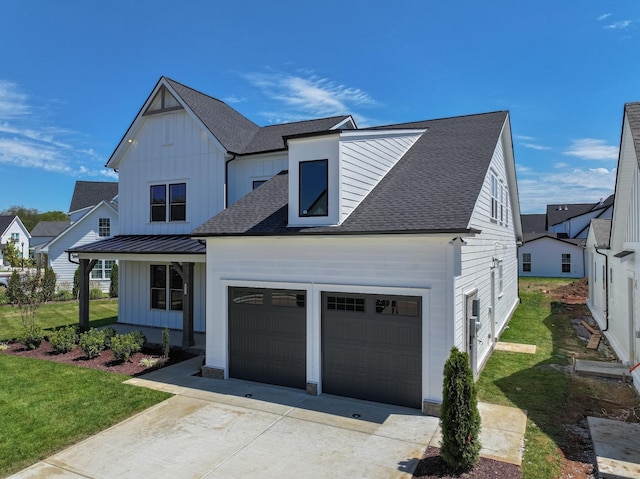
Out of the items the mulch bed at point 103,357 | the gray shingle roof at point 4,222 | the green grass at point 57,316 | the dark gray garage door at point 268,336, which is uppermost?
the gray shingle roof at point 4,222

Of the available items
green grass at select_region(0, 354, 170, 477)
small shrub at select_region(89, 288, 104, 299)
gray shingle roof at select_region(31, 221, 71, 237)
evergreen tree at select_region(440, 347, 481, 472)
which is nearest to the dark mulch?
evergreen tree at select_region(440, 347, 481, 472)

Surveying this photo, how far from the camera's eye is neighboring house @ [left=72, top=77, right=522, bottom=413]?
24.3 ft

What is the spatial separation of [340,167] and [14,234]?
66.7 meters

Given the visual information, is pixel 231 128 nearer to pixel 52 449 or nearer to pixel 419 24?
pixel 419 24

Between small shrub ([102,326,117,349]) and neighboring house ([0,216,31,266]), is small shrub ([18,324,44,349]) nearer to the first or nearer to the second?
small shrub ([102,326,117,349])

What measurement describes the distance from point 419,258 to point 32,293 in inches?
555

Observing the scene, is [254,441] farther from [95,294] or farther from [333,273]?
[95,294]

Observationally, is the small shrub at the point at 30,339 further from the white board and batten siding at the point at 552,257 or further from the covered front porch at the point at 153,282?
the white board and batten siding at the point at 552,257

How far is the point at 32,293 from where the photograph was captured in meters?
14.2

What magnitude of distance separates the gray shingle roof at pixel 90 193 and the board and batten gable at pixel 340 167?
32.0 metres

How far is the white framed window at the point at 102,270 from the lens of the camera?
2675 centimetres

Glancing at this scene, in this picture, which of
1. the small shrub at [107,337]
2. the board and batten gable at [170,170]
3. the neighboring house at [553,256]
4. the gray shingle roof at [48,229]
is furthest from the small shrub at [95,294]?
the neighboring house at [553,256]

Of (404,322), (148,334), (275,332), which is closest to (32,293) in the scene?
(148,334)

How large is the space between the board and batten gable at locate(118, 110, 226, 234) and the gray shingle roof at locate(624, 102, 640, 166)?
11.5 m
